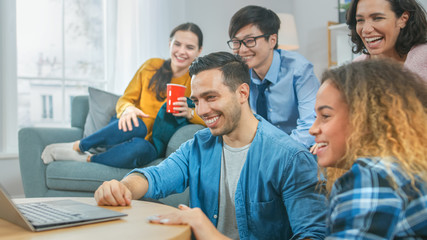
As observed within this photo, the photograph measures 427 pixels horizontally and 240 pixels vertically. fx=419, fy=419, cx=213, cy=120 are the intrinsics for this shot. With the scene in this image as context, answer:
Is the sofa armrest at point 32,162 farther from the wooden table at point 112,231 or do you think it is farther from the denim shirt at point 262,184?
the wooden table at point 112,231

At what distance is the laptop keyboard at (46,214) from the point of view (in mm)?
867

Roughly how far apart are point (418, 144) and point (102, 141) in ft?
6.71

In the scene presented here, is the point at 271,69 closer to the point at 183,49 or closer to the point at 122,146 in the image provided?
the point at 183,49

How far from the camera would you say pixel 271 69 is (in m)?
2.19

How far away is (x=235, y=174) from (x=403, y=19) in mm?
960

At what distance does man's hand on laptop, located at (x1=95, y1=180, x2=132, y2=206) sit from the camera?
3.58 feet

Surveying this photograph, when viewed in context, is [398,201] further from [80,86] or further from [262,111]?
[80,86]

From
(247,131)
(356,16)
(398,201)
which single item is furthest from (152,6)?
(398,201)

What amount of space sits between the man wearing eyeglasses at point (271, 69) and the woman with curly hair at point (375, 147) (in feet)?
4.04

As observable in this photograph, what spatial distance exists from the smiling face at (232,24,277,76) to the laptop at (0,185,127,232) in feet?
4.46

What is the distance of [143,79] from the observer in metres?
2.85

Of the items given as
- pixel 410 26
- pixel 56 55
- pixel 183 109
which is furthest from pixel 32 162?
pixel 410 26

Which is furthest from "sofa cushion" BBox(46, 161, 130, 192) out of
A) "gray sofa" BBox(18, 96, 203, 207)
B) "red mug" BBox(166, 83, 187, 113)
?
"red mug" BBox(166, 83, 187, 113)

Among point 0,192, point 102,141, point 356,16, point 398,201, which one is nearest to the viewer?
point 398,201
